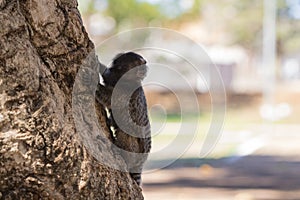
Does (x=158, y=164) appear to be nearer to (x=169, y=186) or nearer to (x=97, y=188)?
(x=97, y=188)

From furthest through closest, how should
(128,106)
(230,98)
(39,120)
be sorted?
(230,98) → (128,106) → (39,120)

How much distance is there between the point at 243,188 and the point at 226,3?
27.3 meters

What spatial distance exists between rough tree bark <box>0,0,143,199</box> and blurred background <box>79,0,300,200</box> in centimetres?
94

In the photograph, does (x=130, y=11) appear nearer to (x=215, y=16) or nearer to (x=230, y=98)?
(x=230, y=98)

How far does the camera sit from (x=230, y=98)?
2602 centimetres

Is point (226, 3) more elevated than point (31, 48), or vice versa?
point (226, 3)

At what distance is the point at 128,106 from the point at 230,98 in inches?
902

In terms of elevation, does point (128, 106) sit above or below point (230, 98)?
below

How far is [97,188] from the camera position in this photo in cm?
286

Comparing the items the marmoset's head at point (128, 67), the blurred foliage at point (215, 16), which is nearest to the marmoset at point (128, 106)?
the marmoset's head at point (128, 67)

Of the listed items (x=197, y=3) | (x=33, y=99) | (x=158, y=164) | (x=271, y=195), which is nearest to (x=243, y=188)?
(x=271, y=195)

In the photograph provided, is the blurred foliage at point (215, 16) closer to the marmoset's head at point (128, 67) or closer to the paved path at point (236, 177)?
the paved path at point (236, 177)

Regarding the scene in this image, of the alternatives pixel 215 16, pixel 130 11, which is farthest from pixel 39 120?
pixel 215 16

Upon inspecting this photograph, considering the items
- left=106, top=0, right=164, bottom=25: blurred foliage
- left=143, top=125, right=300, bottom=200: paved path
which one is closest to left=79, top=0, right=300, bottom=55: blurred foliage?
left=106, top=0, right=164, bottom=25: blurred foliage
